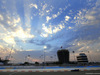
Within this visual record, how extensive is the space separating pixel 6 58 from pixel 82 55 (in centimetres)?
12964

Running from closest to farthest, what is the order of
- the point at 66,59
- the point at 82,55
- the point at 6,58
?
1. the point at 82,55
2. the point at 6,58
3. the point at 66,59

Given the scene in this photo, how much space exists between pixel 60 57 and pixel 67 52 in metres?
19.5

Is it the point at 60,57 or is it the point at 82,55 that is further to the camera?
the point at 60,57

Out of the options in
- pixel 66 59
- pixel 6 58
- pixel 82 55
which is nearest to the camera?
pixel 82 55

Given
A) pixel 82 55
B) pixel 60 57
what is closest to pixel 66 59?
pixel 60 57

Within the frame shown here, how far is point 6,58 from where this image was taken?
127 m

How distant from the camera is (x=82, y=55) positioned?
4161 inches

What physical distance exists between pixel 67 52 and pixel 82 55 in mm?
53351

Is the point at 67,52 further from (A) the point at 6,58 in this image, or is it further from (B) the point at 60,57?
(A) the point at 6,58

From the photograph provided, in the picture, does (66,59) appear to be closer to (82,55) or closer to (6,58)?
(82,55)

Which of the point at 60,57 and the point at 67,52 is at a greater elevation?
the point at 67,52

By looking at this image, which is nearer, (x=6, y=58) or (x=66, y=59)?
(x=6, y=58)

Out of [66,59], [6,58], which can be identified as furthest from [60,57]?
[6,58]

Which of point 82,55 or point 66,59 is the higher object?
point 82,55
